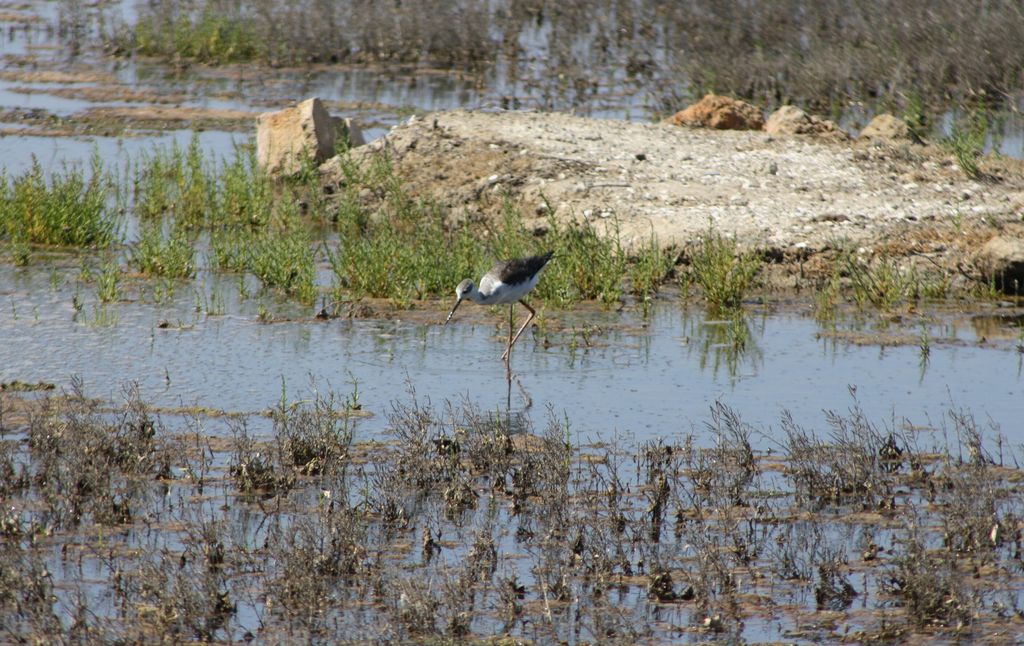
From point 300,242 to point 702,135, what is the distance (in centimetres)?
598

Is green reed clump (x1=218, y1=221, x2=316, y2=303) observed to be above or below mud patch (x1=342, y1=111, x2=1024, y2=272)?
below

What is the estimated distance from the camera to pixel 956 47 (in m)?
21.9

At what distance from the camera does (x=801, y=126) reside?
17047 mm

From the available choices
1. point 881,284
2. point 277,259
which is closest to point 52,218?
point 277,259

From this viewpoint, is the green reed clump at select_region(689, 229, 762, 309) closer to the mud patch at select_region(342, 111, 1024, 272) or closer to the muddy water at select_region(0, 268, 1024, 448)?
the muddy water at select_region(0, 268, 1024, 448)

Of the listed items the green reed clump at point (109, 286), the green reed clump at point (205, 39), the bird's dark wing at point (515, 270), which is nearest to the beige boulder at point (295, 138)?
the green reed clump at point (109, 286)

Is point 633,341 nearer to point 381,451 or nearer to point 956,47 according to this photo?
point 381,451

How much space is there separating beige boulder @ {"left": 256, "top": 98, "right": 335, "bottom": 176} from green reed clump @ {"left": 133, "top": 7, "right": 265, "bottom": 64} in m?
8.96

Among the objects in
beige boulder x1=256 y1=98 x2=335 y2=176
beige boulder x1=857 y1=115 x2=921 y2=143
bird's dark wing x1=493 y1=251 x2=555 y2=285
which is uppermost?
beige boulder x1=857 y1=115 x2=921 y2=143

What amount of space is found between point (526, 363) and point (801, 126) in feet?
24.8

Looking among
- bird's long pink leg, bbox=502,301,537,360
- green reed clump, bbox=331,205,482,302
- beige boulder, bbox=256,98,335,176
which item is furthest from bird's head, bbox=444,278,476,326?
beige boulder, bbox=256,98,335,176

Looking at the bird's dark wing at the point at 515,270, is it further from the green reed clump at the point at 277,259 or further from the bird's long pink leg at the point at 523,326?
the green reed clump at the point at 277,259

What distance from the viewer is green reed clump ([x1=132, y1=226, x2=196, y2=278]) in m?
12.9

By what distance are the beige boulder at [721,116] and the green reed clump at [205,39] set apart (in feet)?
38.0
